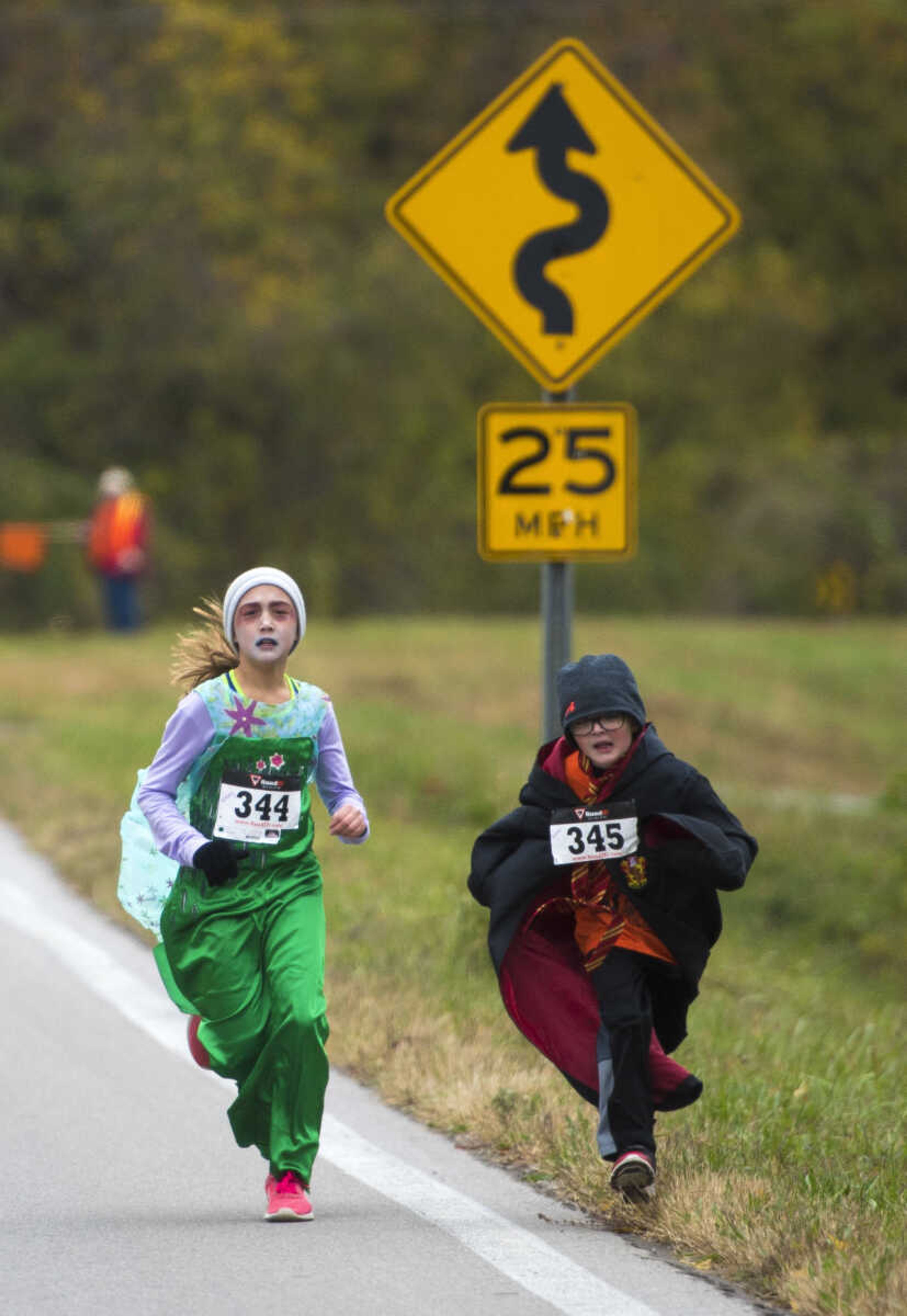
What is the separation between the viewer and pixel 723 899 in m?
14.3

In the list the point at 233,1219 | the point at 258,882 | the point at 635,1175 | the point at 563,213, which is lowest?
the point at 233,1219

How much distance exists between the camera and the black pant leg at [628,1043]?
6047 millimetres

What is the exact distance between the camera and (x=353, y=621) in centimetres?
2825

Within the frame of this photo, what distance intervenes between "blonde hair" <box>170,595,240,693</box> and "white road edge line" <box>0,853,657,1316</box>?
1.41m

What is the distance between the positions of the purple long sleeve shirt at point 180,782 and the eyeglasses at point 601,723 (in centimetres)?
57

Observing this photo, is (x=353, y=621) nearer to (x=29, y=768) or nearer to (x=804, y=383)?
(x=29, y=768)

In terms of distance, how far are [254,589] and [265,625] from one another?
3.9 inches

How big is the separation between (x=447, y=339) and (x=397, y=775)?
24718 mm

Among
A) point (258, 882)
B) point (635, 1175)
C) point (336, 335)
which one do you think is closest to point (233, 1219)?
point (258, 882)

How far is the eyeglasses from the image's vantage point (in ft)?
19.7

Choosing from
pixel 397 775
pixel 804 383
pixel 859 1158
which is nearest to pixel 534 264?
pixel 859 1158

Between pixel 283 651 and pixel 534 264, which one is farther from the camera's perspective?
pixel 534 264

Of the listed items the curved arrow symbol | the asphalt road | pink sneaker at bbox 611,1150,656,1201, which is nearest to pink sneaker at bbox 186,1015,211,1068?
the asphalt road

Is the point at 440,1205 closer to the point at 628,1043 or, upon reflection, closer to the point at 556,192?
the point at 628,1043
